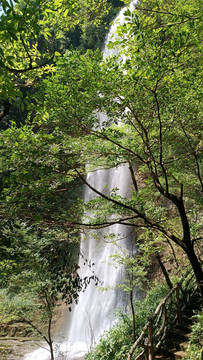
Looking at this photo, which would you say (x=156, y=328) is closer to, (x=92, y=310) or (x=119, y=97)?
(x=119, y=97)

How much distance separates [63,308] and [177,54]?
14.1m

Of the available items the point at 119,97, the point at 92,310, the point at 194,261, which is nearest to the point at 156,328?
the point at 194,261

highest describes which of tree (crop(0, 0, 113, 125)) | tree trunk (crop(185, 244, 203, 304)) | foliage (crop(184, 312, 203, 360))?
tree (crop(0, 0, 113, 125))

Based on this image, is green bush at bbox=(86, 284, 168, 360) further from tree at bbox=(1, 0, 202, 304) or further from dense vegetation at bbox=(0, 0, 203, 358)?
tree at bbox=(1, 0, 202, 304)

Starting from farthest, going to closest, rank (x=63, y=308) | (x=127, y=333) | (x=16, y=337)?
(x=63, y=308), (x=16, y=337), (x=127, y=333)

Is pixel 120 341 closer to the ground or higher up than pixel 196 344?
closer to the ground

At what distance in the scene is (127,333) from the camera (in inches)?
282

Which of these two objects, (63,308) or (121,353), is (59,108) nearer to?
(121,353)

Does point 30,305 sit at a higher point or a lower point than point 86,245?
lower

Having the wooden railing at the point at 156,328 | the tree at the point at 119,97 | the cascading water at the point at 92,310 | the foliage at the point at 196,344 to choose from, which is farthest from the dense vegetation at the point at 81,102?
the cascading water at the point at 92,310

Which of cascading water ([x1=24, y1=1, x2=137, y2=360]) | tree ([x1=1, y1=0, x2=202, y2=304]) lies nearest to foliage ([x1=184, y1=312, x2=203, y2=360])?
tree ([x1=1, y1=0, x2=202, y2=304])

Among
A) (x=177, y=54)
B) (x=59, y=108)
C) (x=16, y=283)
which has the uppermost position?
(x=177, y=54)

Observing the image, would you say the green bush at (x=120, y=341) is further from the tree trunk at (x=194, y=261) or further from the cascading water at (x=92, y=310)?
the cascading water at (x=92, y=310)

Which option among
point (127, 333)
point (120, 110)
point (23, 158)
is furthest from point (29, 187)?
Result: point (127, 333)
